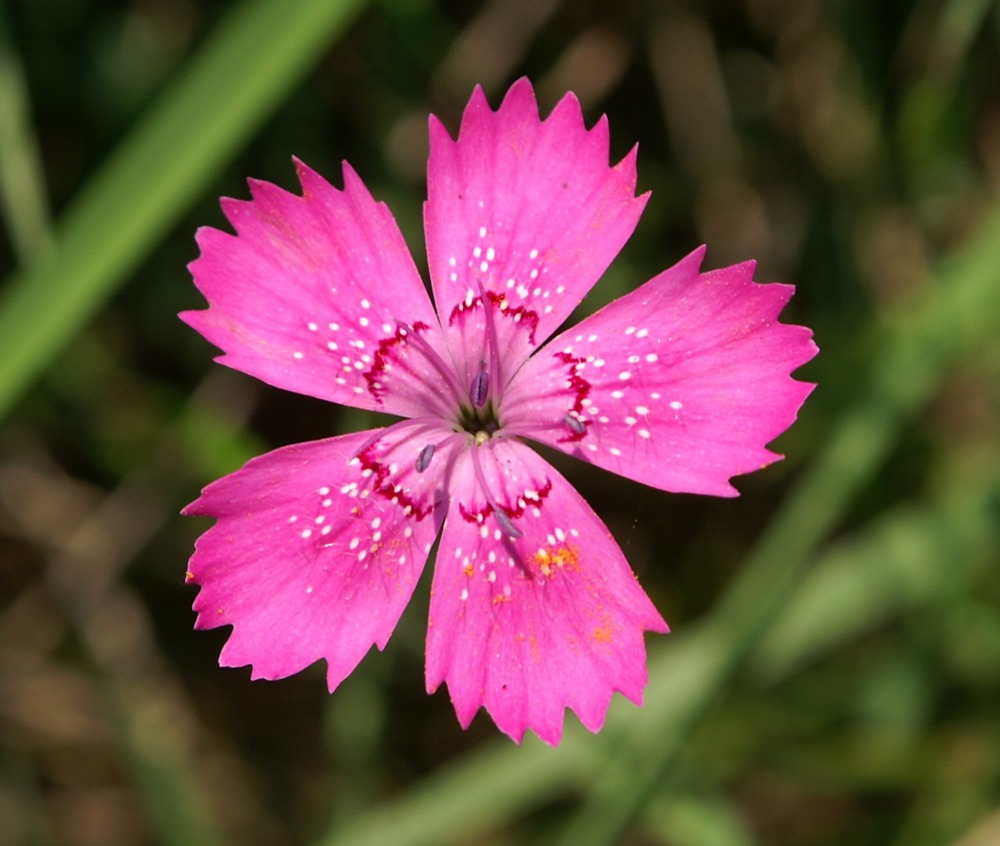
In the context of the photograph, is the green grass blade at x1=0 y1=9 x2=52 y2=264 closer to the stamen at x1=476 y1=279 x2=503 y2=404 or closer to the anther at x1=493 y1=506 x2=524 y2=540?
the stamen at x1=476 y1=279 x2=503 y2=404

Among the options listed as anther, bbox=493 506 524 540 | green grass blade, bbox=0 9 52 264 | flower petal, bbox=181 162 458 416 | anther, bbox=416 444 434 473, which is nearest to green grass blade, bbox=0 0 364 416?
green grass blade, bbox=0 9 52 264

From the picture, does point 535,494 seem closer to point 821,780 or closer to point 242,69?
point 242,69

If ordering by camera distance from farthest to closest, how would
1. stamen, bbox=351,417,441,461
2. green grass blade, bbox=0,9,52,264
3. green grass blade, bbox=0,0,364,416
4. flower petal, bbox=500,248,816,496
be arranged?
green grass blade, bbox=0,9,52,264 < green grass blade, bbox=0,0,364,416 < stamen, bbox=351,417,441,461 < flower petal, bbox=500,248,816,496

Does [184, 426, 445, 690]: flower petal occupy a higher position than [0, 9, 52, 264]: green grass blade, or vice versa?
[0, 9, 52, 264]: green grass blade

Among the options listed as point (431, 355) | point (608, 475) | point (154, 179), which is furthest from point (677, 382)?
point (608, 475)

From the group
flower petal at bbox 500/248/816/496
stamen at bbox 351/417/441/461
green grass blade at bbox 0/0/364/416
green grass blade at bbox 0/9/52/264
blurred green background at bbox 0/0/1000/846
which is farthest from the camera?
blurred green background at bbox 0/0/1000/846

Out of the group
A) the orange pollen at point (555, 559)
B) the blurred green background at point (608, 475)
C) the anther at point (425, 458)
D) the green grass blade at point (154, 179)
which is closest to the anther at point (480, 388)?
the anther at point (425, 458)
